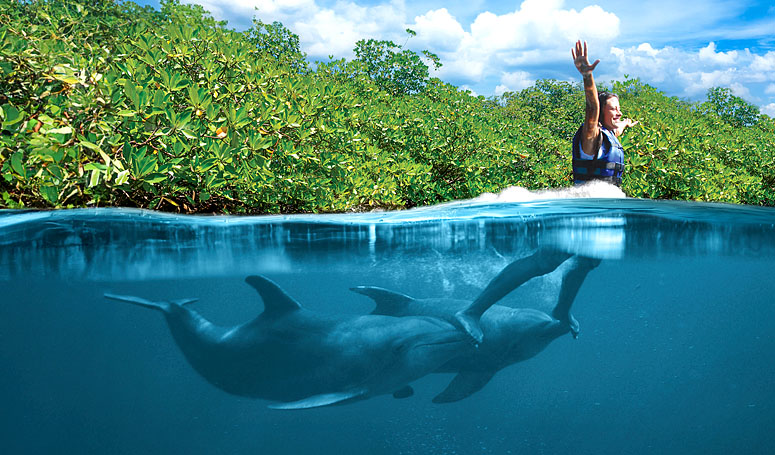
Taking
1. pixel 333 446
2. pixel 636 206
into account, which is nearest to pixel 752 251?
pixel 636 206

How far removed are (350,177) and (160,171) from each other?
11.6ft

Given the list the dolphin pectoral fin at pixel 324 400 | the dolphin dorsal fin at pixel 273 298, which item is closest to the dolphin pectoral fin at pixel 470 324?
the dolphin pectoral fin at pixel 324 400

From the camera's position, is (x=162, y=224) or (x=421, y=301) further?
(x=421, y=301)

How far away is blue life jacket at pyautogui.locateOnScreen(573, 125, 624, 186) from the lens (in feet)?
21.9

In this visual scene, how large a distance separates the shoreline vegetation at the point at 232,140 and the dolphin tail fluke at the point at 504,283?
266cm

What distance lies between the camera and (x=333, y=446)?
85.2 feet

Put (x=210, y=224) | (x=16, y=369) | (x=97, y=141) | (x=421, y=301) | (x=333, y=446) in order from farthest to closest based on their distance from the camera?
(x=333, y=446), (x=16, y=369), (x=421, y=301), (x=210, y=224), (x=97, y=141)

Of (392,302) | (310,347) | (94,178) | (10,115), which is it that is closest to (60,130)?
(10,115)

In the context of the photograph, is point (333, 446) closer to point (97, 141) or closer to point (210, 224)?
point (210, 224)

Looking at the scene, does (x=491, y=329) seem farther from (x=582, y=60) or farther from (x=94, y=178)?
(x=94, y=178)

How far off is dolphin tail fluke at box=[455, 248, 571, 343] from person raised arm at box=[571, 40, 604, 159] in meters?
→ 2.13

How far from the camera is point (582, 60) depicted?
5.65 m

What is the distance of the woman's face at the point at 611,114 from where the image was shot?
267 inches

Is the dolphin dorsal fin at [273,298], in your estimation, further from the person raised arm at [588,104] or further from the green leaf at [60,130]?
the person raised arm at [588,104]
